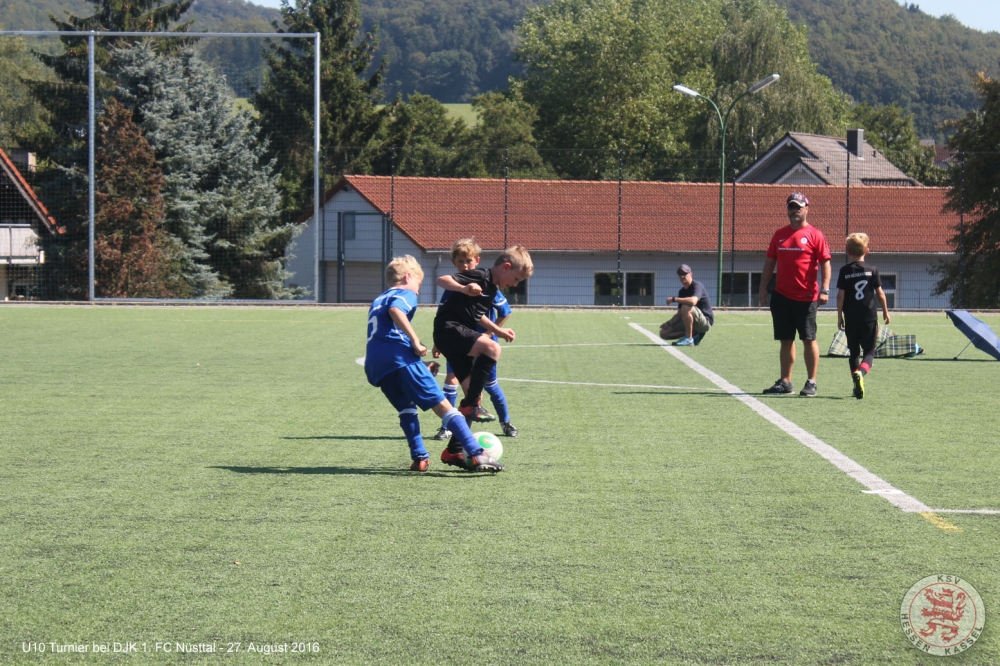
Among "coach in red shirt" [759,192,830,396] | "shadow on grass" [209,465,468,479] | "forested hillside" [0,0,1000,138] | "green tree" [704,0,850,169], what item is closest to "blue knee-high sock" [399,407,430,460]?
"shadow on grass" [209,465,468,479]

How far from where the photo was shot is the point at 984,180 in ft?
114

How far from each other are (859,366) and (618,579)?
717 centimetres

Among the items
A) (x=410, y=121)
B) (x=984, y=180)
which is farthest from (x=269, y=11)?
(x=984, y=180)

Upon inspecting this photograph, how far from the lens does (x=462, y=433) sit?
22.1ft

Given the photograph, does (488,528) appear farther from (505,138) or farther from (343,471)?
(505,138)

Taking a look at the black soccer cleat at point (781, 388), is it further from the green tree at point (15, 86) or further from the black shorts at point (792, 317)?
the green tree at point (15, 86)

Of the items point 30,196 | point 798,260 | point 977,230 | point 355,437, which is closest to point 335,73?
point 30,196

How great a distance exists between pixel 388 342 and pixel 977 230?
3151cm

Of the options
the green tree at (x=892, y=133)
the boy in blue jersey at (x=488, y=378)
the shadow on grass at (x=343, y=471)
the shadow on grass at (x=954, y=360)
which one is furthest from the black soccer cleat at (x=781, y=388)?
the green tree at (x=892, y=133)

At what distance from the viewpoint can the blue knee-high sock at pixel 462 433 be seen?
671cm

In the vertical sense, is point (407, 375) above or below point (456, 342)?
below

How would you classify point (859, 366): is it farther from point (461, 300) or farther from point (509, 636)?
point (509, 636)

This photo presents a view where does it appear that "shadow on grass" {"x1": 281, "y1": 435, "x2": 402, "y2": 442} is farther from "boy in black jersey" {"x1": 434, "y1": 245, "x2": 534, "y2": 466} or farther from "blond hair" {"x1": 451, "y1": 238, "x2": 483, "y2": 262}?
"blond hair" {"x1": 451, "y1": 238, "x2": 483, "y2": 262}

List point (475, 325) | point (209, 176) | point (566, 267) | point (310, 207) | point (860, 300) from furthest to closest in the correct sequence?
point (310, 207)
point (566, 267)
point (209, 176)
point (860, 300)
point (475, 325)
